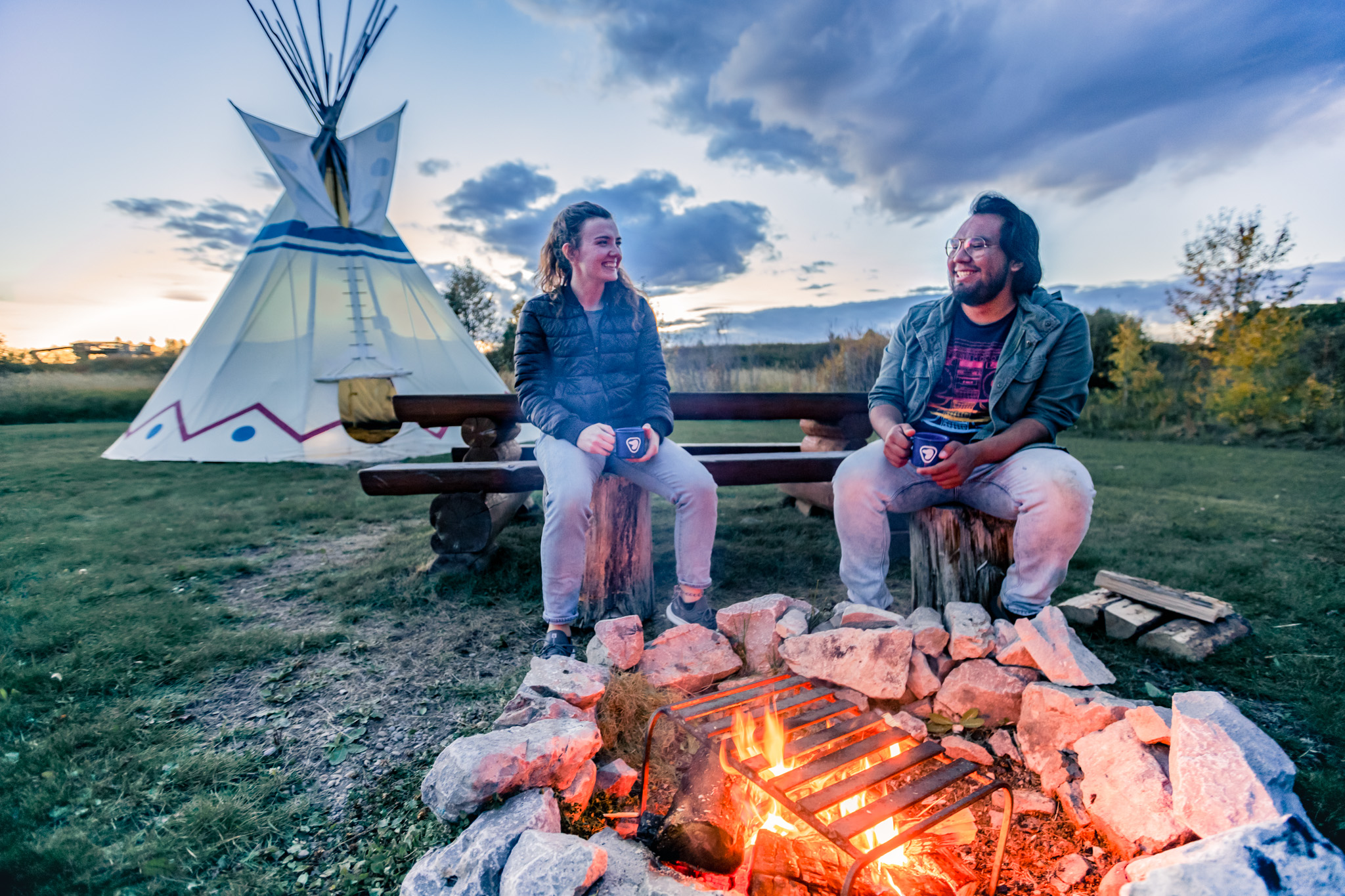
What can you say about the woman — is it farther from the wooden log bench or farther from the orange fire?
the orange fire

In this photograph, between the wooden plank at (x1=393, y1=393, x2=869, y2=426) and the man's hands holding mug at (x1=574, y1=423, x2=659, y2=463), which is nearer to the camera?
the man's hands holding mug at (x1=574, y1=423, x2=659, y2=463)

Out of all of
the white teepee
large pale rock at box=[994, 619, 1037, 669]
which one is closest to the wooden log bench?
large pale rock at box=[994, 619, 1037, 669]

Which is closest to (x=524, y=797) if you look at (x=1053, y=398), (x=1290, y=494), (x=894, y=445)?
(x=894, y=445)

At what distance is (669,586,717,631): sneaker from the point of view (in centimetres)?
247

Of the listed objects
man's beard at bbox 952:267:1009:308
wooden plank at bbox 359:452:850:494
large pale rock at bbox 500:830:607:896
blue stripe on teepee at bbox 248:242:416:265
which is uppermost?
blue stripe on teepee at bbox 248:242:416:265

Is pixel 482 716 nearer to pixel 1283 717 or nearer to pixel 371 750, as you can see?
pixel 371 750

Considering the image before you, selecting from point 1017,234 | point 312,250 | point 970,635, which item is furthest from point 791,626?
point 312,250

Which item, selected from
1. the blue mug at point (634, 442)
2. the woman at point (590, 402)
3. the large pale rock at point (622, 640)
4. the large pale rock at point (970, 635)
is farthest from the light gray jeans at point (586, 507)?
the large pale rock at point (970, 635)

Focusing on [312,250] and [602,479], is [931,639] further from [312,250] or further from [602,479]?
[312,250]

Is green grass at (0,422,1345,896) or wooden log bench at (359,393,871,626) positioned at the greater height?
wooden log bench at (359,393,871,626)

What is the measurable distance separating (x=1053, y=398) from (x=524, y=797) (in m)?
2.12

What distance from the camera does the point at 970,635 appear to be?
6.05ft

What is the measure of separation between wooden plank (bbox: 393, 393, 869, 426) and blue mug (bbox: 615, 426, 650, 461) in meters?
1.09

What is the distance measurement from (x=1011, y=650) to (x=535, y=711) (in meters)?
1.35
